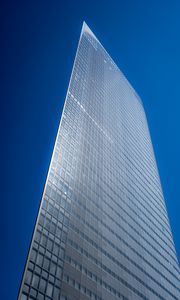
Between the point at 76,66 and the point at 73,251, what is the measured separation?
73.0m

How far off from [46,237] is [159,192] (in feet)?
256

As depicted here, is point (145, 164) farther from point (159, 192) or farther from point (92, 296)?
point (92, 296)

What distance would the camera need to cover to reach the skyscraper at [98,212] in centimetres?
4344

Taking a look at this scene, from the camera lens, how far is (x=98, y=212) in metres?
61.9

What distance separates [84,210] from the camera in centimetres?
5700

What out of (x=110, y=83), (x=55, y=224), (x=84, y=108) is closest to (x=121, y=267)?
(x=55, y=224)

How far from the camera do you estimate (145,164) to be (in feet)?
377

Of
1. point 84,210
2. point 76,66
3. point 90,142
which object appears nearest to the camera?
point 84,210

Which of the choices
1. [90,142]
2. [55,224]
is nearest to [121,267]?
[55,224]

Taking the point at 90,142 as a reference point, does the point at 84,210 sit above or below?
below

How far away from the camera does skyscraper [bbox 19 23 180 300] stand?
43438 mm

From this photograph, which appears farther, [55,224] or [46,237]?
[55,224]

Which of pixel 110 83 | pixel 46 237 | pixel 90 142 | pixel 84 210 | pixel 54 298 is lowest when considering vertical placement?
pixel 54 298

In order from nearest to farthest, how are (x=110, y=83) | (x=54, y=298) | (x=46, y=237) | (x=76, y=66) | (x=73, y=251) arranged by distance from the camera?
(x=54, y=298) < (x=46, y=237) < (x=73, y=251) < (x=76, y=66) < (x=110, y=83)
